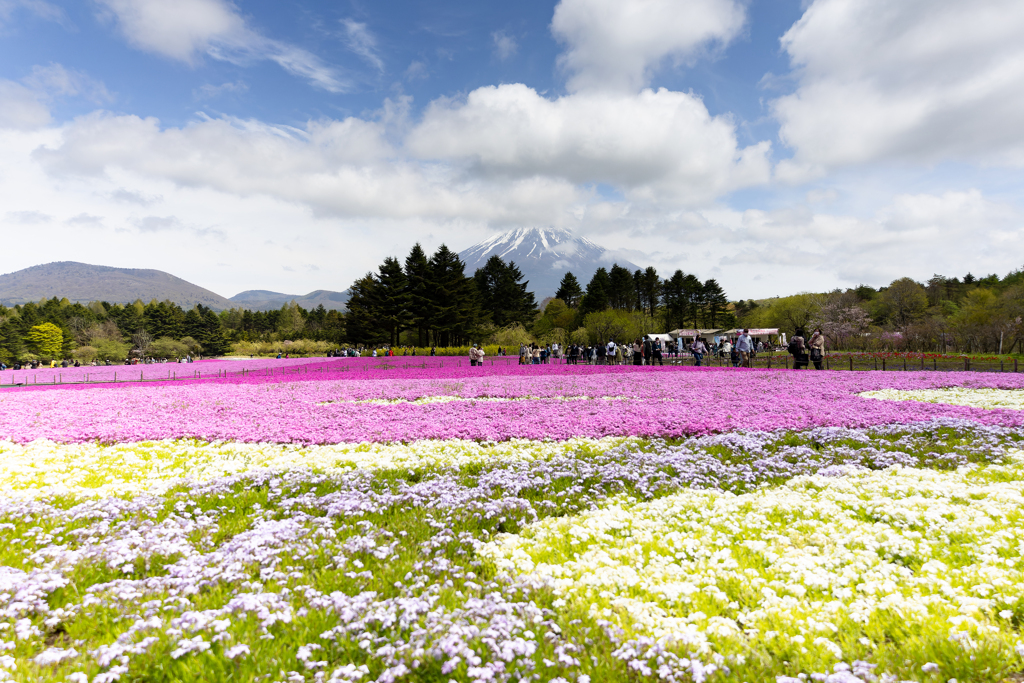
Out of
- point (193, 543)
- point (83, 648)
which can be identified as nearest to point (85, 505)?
point (193, 543)

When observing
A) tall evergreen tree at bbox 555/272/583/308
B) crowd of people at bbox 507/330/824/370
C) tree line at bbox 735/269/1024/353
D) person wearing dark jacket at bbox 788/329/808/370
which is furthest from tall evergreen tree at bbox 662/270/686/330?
person wearing dark jacket at bbox 788/329/808/370

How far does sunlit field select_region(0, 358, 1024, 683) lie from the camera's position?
350 cm

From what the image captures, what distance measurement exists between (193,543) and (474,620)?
357 cm

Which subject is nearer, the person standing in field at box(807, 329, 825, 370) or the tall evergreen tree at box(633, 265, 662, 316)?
the person standing in field at box(807, 329, 825, 370)

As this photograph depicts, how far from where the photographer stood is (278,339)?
3925 inches

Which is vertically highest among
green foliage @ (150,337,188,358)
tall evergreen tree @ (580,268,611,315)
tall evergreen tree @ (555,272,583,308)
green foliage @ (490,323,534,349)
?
tall evergreen tree @ (555,272,583,308)

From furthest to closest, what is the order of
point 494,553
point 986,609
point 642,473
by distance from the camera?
point 642,473
point 494,553
point 986,609

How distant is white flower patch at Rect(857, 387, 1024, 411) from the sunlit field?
4.56m

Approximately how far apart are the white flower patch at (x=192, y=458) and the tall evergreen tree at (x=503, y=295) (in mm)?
74495

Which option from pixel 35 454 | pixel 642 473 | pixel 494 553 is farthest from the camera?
pixel 35 454

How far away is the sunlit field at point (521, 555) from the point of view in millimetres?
3500

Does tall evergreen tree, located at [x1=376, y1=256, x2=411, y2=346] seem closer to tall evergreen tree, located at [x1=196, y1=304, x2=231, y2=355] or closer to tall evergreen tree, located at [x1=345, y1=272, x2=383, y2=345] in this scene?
tall evergreen tree, located at [x1=345, y1=272, x2=383, y2=345]

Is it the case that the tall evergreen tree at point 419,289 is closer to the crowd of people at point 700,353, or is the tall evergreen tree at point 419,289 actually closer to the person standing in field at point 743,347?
the crowd of people at point 700,353

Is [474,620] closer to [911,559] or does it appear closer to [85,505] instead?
[911,559]
